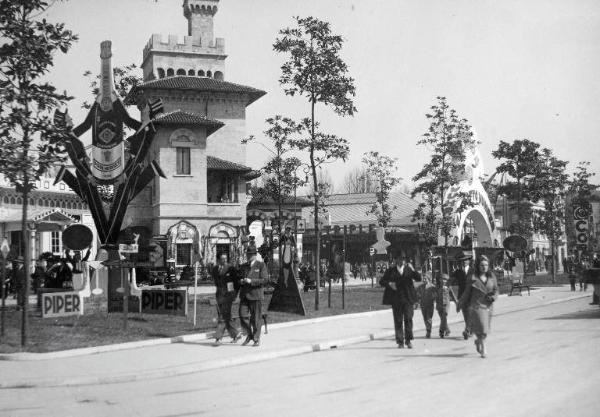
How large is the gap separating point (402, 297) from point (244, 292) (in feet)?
10.3

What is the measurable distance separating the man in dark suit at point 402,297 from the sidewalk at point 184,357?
166cm

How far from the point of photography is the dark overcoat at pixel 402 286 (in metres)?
14.0

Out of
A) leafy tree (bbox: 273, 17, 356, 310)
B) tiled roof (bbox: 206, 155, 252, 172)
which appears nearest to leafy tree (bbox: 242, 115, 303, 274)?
leafy tree (bbox: 273, 17, 356, 310)

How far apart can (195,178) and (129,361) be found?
35.2 metres

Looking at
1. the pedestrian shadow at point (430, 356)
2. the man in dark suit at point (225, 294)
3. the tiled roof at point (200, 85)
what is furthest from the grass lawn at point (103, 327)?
the tiled roof at point (200, 85)

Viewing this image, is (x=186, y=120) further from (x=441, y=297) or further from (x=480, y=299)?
(x=480, y=299)

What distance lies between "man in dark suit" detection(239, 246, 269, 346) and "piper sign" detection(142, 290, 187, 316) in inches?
137

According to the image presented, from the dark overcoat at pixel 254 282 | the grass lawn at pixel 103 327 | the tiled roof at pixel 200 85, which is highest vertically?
the tiled roof at pixel 200 85

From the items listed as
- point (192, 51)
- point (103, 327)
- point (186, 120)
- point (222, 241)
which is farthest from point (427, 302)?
point (192, 51)

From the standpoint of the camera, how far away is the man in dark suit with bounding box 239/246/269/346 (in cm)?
1437

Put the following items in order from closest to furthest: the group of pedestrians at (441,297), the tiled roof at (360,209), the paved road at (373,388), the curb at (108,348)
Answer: the paved road at (373,388) < the group of pedestrians at (441,297) < the curb at (108,348) < the tiled roof at (360,209)

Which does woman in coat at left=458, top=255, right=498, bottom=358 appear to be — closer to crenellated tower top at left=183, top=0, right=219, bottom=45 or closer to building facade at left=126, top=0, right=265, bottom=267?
building facade at left=126, top=0, right=265, bottom=267

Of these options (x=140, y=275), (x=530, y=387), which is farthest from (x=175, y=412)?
(x=140, y=275)

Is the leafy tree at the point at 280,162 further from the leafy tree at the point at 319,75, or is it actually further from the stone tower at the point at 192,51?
the stone tower at the point at 192,51
